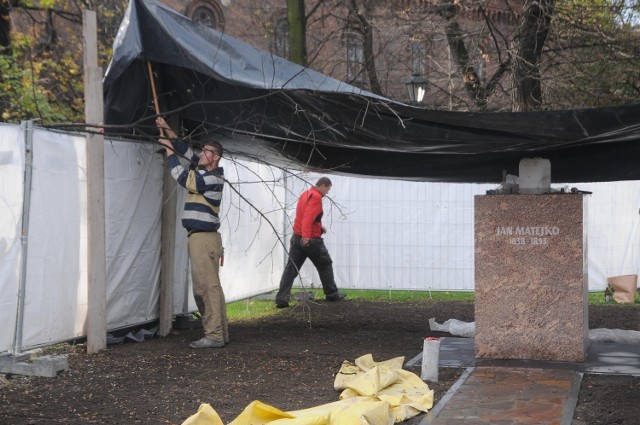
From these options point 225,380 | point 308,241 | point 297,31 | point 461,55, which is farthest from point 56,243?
point 461,55

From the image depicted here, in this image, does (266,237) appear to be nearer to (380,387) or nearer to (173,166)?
(173,166)

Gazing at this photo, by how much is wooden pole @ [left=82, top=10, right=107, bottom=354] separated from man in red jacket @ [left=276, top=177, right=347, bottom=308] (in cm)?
526

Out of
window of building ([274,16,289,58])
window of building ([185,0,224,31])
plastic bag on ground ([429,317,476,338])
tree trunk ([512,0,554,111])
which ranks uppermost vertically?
window of building ([185,0,224,31])

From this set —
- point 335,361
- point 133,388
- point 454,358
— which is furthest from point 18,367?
point 454,358

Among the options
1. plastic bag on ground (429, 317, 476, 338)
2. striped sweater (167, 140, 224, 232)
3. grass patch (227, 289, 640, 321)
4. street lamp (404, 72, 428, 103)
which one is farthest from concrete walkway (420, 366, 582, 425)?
street lamp (404, 72, 428, 103)

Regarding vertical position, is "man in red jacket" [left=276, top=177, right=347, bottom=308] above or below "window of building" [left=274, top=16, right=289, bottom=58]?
below

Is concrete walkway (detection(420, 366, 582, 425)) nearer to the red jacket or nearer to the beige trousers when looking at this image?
the beige trousers

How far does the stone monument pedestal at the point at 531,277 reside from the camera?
350 inches

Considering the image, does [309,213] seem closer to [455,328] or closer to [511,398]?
[455,328]

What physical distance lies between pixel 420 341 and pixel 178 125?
3921 millimetres

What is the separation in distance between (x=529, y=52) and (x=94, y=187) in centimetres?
796

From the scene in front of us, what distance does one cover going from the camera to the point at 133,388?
7711mm

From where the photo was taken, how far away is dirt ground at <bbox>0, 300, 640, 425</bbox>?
6.84 metres

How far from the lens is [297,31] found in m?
19.4
